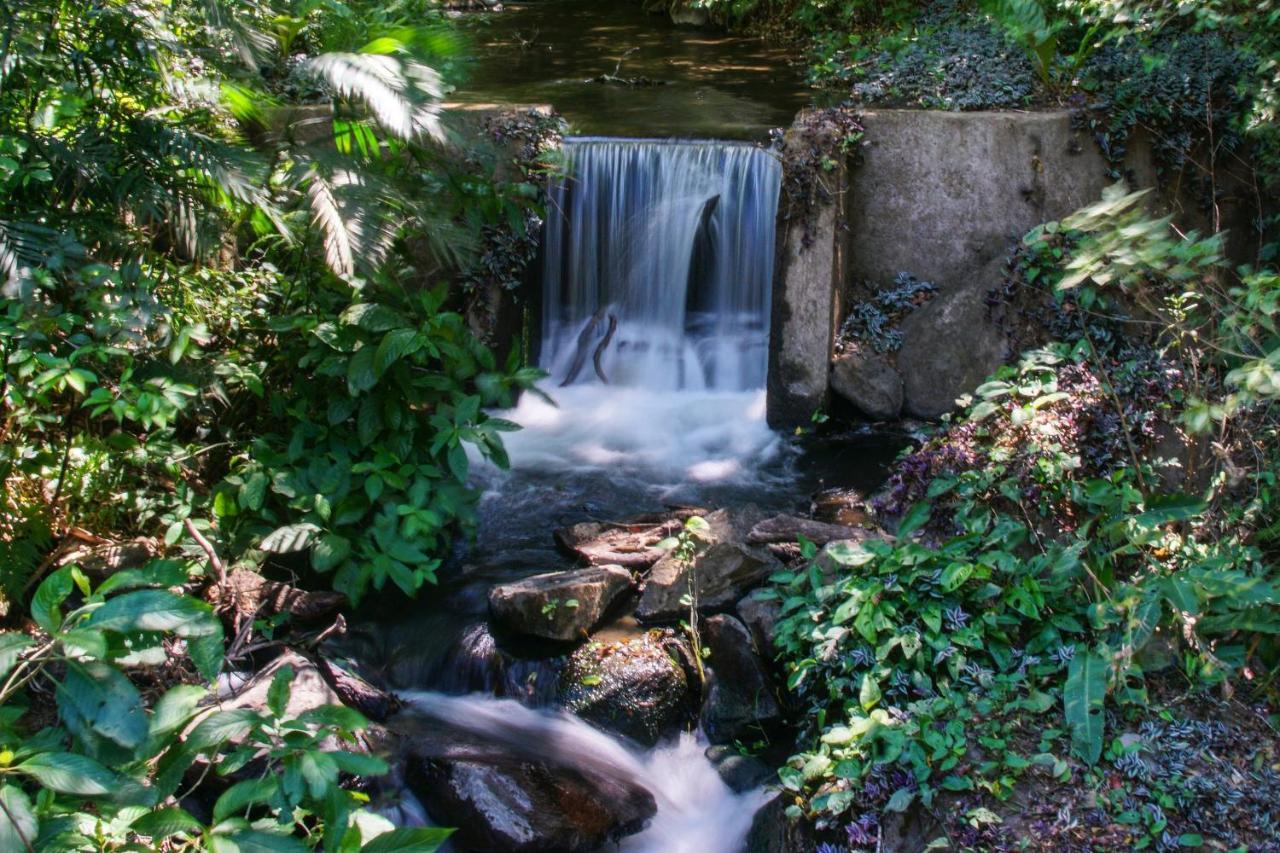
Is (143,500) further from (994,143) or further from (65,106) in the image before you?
(994,143)

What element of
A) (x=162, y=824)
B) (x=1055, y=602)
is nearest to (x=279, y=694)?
(x=162, y=824)

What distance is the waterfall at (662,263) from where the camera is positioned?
8172 millimetres

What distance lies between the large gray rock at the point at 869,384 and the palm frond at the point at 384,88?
373 cm

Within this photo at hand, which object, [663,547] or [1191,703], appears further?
[663,547]

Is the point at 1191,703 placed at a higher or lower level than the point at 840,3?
lower

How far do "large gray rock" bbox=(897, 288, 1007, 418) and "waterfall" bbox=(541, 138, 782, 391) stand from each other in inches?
43.2

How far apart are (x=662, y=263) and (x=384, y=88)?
147 inches

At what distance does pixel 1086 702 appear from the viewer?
389cm

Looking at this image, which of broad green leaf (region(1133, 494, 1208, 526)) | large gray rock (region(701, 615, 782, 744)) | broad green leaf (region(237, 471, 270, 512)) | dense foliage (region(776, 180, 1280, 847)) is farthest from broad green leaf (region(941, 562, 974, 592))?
broad green leaf (region(237, 471, 270, 512))

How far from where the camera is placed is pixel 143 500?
5.46m

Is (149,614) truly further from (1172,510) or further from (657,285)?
(657,285)

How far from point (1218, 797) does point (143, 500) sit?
4.86 meters

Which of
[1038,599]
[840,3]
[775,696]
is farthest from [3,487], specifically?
[840,3]

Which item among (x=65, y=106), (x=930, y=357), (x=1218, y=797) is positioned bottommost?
(x=1218, y=797)
